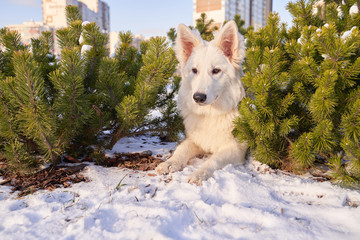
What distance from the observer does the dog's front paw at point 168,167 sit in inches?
102

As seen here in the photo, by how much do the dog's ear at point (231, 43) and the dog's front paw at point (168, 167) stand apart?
1.43 m

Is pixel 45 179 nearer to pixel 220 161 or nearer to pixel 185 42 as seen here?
pixel 220 161

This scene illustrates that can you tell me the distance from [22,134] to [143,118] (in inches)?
47.2

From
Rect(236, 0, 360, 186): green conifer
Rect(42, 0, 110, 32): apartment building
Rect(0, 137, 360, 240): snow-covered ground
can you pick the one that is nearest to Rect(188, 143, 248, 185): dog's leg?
Rect(0, 137, 360, 240): snow-covered ground

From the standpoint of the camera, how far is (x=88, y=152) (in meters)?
3.06

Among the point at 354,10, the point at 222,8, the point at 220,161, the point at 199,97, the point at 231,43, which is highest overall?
the point at 222,8

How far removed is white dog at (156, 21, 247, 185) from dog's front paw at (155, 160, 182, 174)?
0.01m

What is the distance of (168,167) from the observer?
8.64 feet

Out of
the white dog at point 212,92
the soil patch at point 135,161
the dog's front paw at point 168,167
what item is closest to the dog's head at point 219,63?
the white dog at point 212,92

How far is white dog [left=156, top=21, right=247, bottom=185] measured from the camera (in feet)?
9.24

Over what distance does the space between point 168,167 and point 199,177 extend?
447 millimetres

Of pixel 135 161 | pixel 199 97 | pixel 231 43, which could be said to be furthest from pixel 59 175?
pixel 231 43

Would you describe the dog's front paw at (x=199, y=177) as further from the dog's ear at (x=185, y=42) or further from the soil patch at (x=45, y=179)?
the dog's ear at (x=185, y=42)

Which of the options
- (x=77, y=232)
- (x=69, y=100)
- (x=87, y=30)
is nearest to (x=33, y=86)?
(x=69, y=100)
